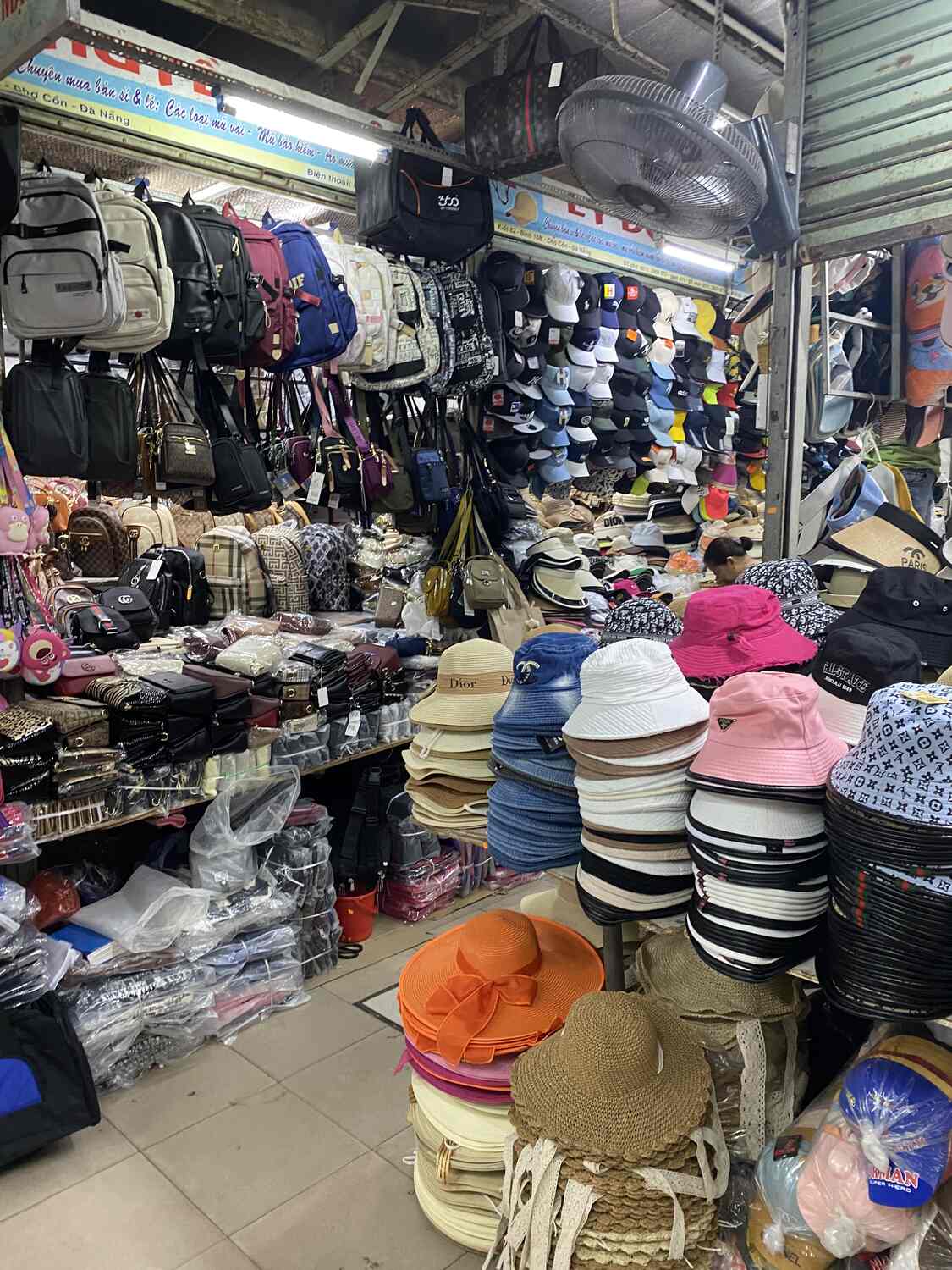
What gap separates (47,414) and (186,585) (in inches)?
82.5

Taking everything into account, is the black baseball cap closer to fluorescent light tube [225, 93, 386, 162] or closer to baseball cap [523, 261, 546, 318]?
baseball cap [523, 261, 546, 318]

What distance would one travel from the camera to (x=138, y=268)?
8.82 feet

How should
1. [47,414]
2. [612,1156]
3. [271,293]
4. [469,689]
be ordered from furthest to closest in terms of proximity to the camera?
[271,293]
[47,414]
[469,689]
[612,1156]

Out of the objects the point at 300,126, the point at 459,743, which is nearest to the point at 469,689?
the point at 459,743

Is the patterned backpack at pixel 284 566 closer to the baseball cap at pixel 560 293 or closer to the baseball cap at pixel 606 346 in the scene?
the baseball cap at pixel 560 293

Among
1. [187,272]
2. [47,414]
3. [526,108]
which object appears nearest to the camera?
[47,414]

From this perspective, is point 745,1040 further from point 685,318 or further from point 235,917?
point 685,318

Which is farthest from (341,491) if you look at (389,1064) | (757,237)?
(389,1064)

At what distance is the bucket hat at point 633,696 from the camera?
167 cm

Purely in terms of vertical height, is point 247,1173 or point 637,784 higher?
point 637,784

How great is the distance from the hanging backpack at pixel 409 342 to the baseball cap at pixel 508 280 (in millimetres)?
510

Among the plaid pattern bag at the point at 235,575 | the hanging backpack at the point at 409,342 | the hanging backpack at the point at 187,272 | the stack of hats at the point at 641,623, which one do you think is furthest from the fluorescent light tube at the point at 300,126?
the stack of hats at the point at 641,623

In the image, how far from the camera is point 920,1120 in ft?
4.35

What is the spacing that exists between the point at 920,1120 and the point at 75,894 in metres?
2.73
